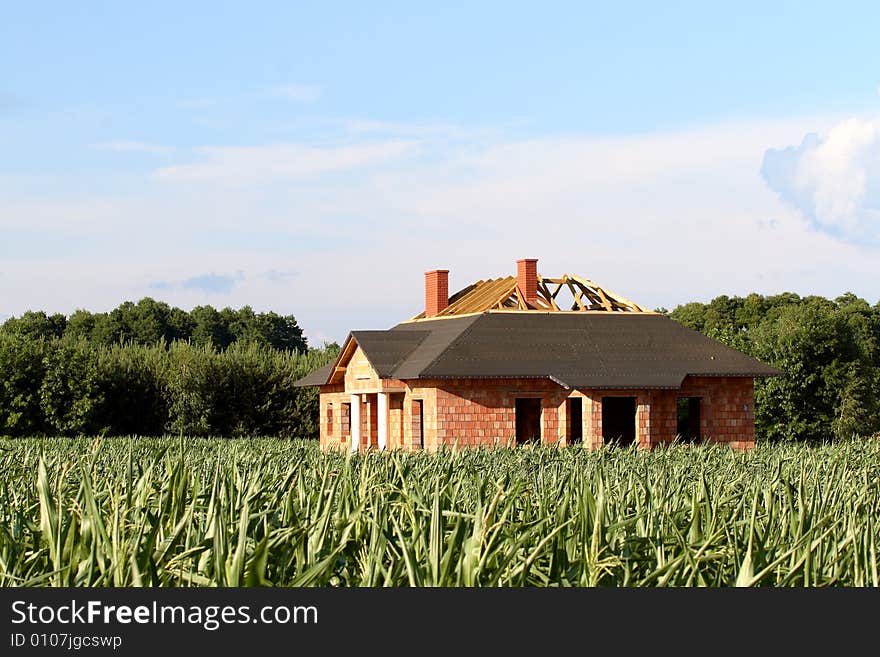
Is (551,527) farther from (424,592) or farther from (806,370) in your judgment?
(806,370)

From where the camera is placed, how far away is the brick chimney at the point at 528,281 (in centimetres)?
2969

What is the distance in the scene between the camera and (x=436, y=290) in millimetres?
31984

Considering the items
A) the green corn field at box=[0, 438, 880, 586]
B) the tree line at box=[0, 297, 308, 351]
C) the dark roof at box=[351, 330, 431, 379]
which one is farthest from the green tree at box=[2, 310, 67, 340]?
the green corn field at box=[0, 438, 880, 586]

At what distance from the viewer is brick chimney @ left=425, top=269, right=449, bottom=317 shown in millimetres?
31875

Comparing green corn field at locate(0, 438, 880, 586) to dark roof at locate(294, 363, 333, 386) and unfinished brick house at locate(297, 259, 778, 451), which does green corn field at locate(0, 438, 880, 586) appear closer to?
unfinished brick house at locate(297, 259, 778, 451)

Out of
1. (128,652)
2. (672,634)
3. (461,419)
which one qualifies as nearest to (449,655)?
(672,634)

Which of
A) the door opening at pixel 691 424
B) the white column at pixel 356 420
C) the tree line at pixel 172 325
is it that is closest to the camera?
the door opening at pixel 691 424

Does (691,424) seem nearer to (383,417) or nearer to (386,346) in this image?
(383,417)

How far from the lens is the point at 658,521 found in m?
6.00

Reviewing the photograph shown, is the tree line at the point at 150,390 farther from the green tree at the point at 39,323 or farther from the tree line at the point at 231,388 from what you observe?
the green tree at the point at 39,323

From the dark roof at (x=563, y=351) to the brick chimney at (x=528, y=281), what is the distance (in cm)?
99

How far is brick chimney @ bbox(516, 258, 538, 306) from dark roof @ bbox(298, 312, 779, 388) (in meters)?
0.99

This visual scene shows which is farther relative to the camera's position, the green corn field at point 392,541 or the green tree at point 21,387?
the green tree at point 21,387

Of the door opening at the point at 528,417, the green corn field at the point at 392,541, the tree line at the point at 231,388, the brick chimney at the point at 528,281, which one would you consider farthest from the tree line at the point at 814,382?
the green corn field at the point at 392,541
